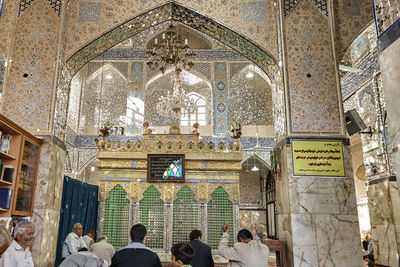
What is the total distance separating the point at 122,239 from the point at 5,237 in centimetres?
486

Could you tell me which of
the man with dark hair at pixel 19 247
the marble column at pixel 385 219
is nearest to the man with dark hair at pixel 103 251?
the man with dark hair at pixel 19 247

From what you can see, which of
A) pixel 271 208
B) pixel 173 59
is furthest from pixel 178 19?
pixel 271 208

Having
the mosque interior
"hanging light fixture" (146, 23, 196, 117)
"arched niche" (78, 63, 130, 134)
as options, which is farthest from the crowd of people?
"arched niche" (78, 63, 130, 134)

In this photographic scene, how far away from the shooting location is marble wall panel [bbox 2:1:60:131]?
4.55 meters

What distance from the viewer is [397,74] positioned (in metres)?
2.45

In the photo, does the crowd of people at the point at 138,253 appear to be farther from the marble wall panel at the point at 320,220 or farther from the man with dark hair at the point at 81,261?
the marble wall panel at the point at 320,220

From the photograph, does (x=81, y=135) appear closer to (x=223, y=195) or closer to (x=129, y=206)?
(x=129, y=206)

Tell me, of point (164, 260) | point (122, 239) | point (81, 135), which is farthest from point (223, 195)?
point (81, 135)

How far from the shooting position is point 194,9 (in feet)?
17.1

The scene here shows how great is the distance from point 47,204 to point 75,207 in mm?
1622

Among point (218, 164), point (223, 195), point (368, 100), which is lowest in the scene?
point (223, 195)

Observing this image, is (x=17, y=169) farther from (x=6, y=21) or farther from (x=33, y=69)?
(x=6, y=21)

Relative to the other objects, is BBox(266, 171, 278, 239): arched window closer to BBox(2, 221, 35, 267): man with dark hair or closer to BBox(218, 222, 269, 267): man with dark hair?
BBox(218, 222, 269, 267): man with dark hair

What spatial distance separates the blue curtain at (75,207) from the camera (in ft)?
17.6
